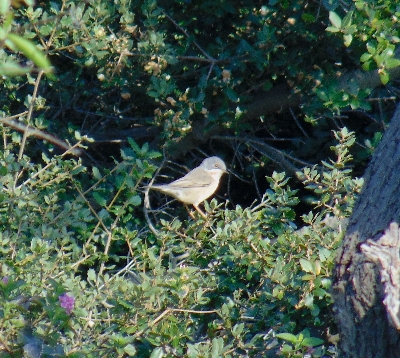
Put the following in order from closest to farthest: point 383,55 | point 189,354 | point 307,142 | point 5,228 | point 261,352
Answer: point 189,354
point 261,352
point 383,55
point 5,228
point 307,142

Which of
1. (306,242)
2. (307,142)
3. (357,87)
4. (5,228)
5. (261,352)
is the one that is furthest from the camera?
(307,142)

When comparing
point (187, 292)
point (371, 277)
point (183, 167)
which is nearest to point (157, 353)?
point (187, 292)

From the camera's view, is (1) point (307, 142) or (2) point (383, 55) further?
(1) point (307, 142)

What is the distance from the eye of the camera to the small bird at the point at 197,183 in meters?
6.33

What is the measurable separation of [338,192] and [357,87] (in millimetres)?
1118

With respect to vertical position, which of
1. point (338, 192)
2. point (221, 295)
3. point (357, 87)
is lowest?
point (221, 295)

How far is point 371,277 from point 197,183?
3.63 meters

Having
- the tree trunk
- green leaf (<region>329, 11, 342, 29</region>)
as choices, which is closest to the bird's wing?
green leaf (<region>329, 11, 342, 29</region>)

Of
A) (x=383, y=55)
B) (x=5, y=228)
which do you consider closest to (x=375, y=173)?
(x=383, y=55)

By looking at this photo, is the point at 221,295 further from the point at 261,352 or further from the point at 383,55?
the point at 383,55

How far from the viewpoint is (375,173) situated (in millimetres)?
3438

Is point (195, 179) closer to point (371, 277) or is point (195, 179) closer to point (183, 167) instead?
point (183, 167)

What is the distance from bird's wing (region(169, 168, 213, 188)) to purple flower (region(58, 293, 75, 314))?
9.69 ft

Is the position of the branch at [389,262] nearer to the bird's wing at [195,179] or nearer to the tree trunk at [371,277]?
the tree trunk at [371,277]
